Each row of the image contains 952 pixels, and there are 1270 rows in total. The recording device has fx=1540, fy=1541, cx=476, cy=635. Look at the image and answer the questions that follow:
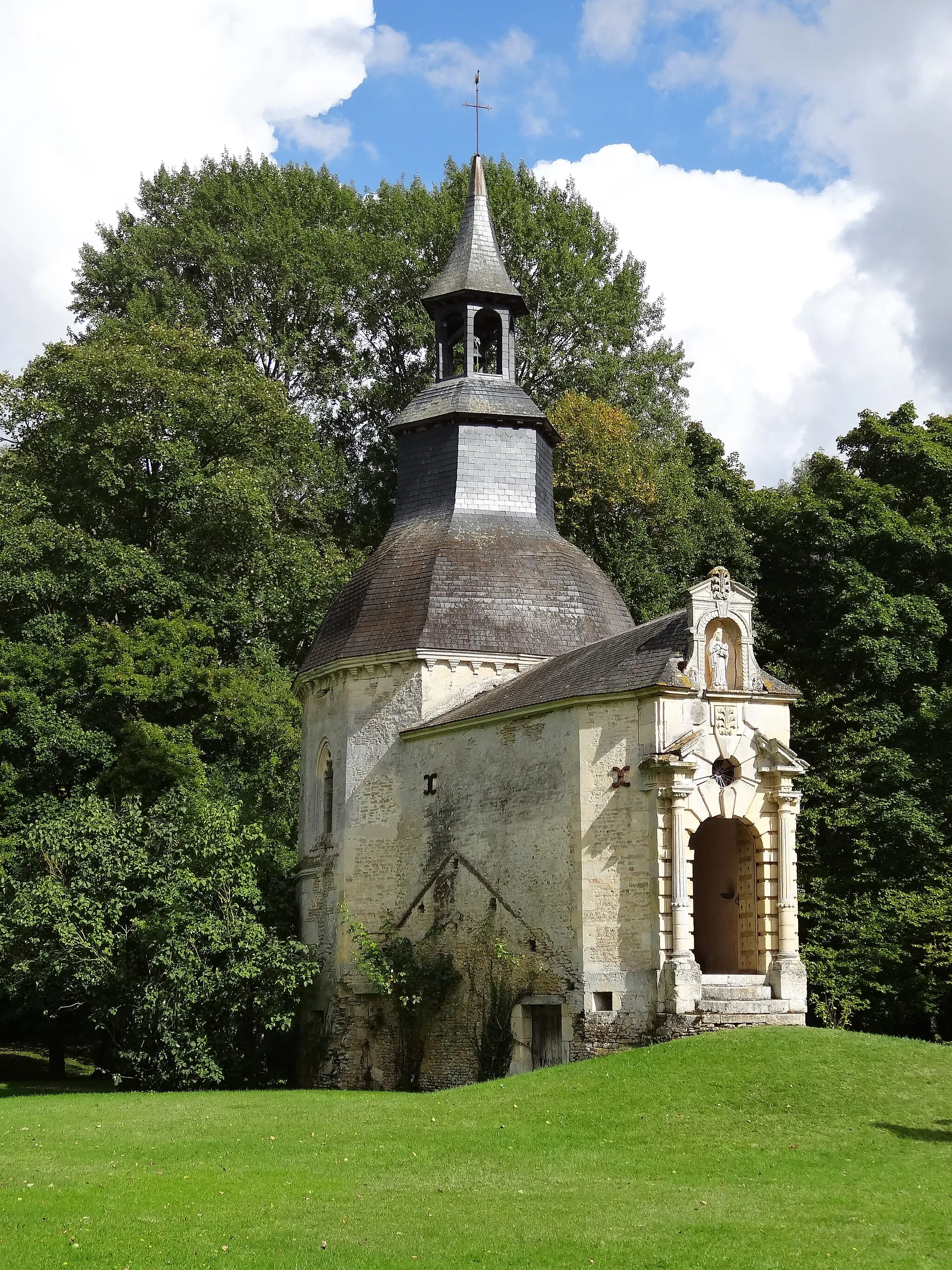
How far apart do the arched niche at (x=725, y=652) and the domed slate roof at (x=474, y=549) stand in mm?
4605

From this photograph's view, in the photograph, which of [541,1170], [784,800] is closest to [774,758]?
[784,800]

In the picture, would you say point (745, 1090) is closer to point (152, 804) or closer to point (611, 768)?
point (611, 768)

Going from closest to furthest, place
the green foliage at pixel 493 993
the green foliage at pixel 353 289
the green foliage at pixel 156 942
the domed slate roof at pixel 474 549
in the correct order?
the green foliage at pixel 493 993 → the green foliage at pixel 156 942 → the domed slate roof at pixel 474 549 → the green foliage at pixel 353 289

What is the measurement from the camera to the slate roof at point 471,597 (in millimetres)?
29516

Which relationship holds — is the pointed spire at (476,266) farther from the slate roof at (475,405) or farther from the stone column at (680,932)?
the stone column at (680,932)

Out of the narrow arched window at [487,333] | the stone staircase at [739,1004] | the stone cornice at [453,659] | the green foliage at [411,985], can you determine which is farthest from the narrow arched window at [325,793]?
the stone staircase at [739,1004]

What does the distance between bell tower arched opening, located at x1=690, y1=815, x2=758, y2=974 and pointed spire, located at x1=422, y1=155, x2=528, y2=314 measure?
13.4 metres

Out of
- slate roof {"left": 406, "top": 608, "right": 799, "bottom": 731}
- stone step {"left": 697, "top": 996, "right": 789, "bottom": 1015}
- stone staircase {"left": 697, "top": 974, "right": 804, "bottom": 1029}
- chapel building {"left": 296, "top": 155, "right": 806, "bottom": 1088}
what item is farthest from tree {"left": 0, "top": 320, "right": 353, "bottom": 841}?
stone step {"left": 697, "top": 996, "right": 789, "bottom": 1015}

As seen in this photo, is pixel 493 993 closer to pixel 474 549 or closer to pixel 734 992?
pixel 734 992

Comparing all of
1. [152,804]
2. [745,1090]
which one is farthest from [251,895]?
[745,1090]

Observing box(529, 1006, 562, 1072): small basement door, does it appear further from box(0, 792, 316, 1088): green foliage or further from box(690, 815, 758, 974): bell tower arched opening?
box(0, 792, 316, 1088): green foliage

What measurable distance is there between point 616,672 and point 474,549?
6682mm

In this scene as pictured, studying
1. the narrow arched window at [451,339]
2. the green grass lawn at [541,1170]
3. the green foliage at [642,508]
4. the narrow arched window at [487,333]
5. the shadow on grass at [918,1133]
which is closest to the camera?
the green grass lawn at [541,1170]

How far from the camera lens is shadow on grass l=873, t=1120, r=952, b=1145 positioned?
56.9 feet
